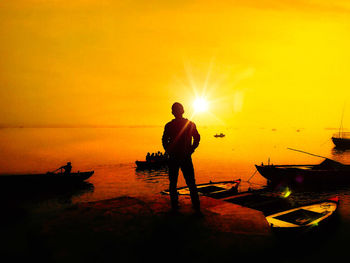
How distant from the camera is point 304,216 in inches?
521

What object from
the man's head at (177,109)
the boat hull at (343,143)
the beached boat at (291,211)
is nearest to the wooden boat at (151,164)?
the beached boat at (291,211)

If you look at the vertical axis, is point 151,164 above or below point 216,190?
above

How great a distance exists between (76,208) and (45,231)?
1258mm

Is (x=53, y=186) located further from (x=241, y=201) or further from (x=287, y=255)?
(x=287, y=255)

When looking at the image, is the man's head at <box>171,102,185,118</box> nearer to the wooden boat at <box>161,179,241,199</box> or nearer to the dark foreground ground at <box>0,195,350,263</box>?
the dark foreground ground at <box>0,195,350,263</box>

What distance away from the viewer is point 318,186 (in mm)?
29422

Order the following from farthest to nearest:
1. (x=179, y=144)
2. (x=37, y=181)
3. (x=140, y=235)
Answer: (x=37, y=181), (x=179, y=144), (x=140, y=235)

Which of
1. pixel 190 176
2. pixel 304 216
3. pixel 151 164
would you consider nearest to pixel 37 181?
pixel 151 164

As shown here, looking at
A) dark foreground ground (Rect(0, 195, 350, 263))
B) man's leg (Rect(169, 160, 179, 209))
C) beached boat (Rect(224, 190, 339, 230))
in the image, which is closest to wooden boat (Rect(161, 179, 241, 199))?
beached boat (Rect(224, 190, 339, 230))

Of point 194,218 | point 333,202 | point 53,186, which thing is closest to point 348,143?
point 333,202

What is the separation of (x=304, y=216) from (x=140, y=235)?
41.1 feet

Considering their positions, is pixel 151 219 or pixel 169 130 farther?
pixel 169 130

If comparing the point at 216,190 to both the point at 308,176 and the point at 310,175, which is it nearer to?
the point at 308,176

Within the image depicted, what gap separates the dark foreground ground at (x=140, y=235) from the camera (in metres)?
3.37
